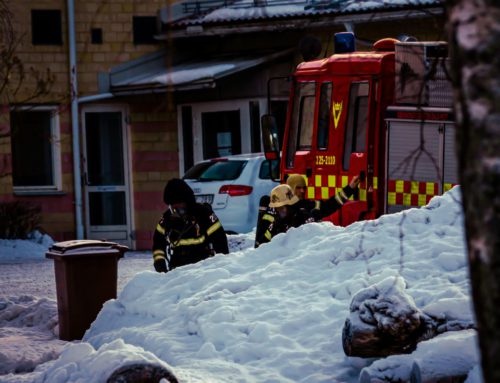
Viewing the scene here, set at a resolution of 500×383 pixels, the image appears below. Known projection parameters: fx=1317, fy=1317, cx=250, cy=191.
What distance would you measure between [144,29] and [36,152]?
3068 mm

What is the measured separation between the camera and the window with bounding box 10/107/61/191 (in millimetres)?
24391

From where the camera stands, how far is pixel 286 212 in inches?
469

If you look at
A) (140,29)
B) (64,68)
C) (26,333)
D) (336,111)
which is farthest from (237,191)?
(26,333)

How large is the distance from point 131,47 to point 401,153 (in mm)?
11959

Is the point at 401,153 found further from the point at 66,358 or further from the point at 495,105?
the point at 495,105

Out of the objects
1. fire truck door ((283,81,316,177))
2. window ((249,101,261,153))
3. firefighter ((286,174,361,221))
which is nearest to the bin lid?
firefighter ((286,174,361,221))

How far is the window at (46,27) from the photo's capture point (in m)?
24.1

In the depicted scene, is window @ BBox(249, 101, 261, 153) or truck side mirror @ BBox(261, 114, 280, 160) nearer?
truck side mirror @ BBox(261, 114, 280, 160)

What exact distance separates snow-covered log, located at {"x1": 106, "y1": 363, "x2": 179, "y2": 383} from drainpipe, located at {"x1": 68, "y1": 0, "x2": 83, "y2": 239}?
17.0 metres

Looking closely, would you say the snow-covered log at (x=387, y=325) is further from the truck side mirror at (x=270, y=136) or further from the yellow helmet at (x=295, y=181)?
the truck side mirror at (x=270, y=136)

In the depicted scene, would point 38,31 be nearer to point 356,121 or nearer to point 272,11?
point 272,11

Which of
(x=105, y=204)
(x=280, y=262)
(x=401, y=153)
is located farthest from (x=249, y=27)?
(x=280, y=262)

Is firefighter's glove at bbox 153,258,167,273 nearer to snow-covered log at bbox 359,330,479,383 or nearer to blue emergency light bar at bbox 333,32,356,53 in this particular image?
snow-covered log at bbox 359,330,479,383

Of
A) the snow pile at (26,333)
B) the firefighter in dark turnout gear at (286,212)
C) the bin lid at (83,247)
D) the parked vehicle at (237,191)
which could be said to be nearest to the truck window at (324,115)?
the firefighter in dark turnout gear at (286,212)
